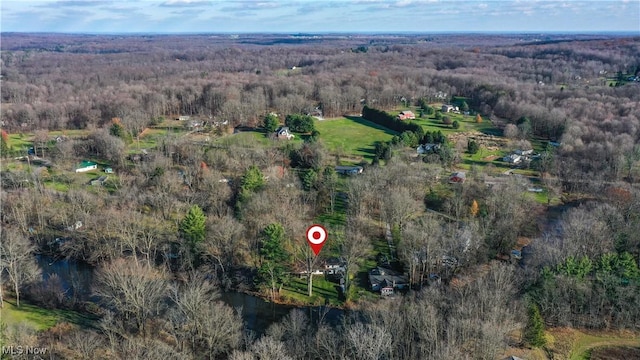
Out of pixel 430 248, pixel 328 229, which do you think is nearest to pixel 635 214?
pixel 430 248

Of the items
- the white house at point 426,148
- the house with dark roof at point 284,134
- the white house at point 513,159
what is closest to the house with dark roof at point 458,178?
the white house at point 426,148

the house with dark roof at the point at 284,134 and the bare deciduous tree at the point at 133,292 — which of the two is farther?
the house with dark roof at the point at 284,134

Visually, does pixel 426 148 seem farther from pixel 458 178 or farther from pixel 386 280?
pixel 386 280

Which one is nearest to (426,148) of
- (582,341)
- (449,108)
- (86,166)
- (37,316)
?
(449,108)

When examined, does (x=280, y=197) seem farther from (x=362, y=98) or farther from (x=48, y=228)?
(x=362, y=98)

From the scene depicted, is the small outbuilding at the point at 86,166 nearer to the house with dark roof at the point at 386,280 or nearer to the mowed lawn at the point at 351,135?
the mowed lawn at the point at 351,135

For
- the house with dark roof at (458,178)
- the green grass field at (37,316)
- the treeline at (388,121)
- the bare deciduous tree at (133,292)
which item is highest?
the treeline at (388,121)

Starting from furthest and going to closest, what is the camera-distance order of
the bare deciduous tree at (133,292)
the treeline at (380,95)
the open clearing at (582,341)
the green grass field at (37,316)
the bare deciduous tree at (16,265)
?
the treeline at (380,95)
the bare deciduous tree at (16,265)
the green grass field at (37,316)
the bare deciduous tree at (133,292)
the open clearing at (582,341)
